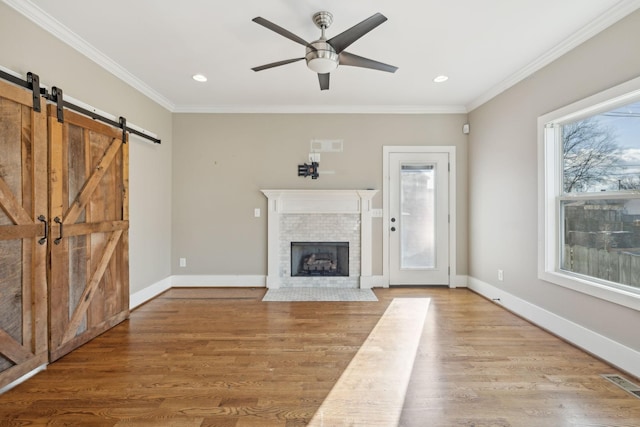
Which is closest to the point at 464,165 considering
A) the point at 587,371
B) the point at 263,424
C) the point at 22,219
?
the point at 587,371

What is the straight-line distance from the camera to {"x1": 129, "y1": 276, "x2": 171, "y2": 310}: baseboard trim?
11.2 ft

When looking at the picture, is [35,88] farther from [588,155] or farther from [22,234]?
[588,155]

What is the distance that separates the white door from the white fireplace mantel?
0.36 metres

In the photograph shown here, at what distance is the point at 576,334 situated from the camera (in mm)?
2504

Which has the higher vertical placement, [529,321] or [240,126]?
[240,126]

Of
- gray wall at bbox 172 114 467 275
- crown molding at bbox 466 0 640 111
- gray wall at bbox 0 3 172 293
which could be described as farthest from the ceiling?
gray wall at bbox 172 114 467 275

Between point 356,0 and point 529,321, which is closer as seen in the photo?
point 356,0

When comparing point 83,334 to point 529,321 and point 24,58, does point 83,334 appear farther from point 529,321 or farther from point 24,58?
point 529,321

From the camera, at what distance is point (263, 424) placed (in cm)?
160

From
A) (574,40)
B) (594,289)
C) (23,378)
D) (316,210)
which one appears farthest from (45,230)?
Answer: (574,40)

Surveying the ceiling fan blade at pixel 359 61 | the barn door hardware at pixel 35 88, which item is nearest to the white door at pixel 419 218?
the ceiling fan blade at pixel 359 61

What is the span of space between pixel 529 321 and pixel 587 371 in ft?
3.09

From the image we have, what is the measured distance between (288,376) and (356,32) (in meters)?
2.45

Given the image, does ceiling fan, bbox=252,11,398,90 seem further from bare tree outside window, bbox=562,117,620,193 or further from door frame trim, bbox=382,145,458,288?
door frame trim, bbox=382,145,458,288
